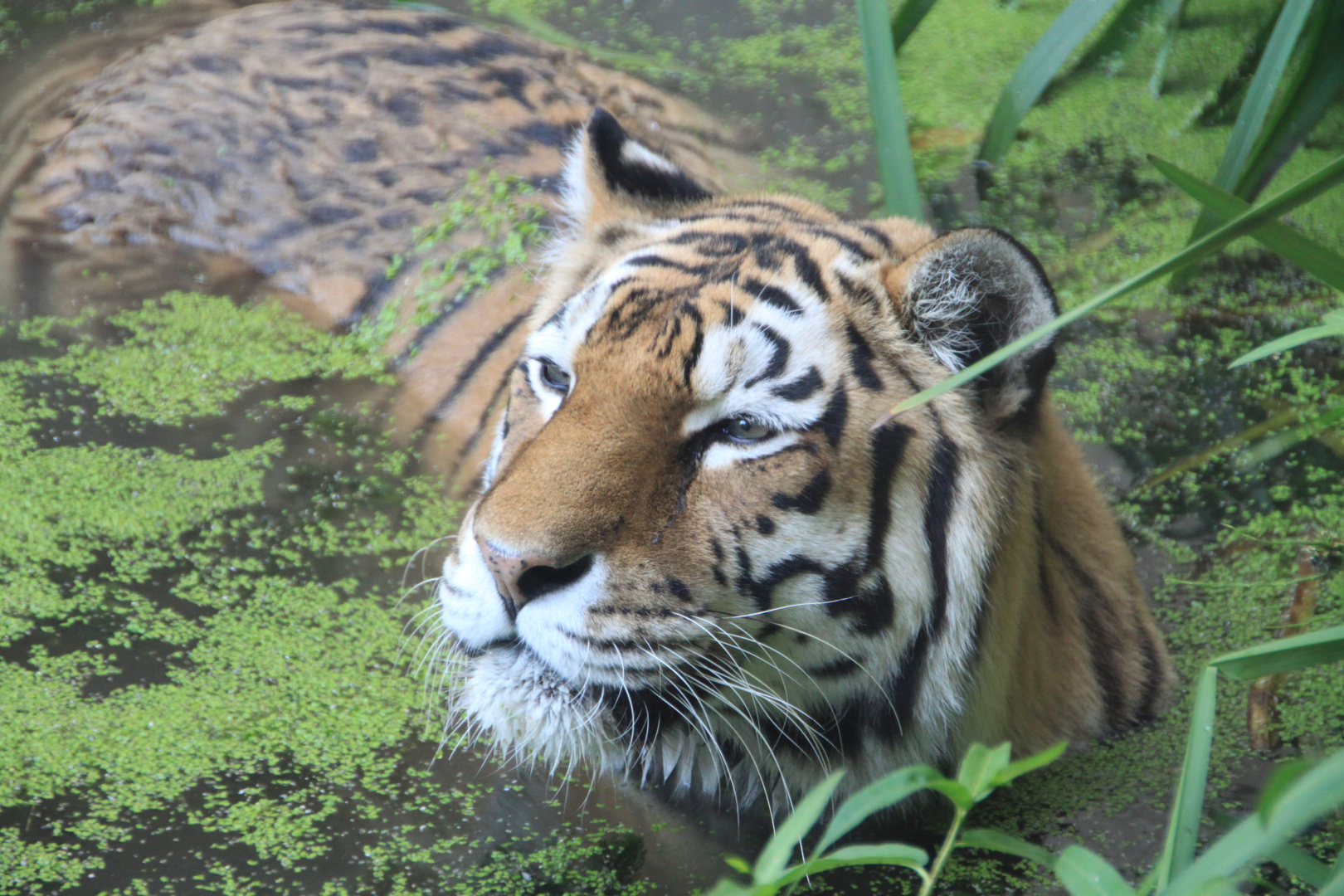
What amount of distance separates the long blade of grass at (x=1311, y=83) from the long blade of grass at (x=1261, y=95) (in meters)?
0.05

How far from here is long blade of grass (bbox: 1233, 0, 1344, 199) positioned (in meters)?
2.88

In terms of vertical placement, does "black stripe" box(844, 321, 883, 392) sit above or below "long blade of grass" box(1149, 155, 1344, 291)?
below

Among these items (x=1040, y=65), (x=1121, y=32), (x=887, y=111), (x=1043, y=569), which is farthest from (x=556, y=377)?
(x=1121, y=32)

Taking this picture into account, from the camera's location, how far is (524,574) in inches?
64.5

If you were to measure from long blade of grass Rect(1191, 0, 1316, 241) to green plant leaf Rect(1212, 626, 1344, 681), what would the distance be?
5.02 ft

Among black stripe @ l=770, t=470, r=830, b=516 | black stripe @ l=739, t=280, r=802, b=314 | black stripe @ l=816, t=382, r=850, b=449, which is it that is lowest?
black stripe @ l=770, t=470, r=830, b=516

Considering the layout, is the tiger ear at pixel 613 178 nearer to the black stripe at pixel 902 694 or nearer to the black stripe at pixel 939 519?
the black stripe at pixel 939 519

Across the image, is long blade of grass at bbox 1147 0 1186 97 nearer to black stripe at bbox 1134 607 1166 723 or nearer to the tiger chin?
black stripe at bbox 1134 607 1166 723

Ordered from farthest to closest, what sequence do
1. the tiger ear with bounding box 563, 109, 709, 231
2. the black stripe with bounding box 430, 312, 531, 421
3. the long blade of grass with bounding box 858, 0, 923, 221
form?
the black stripe with bounding box 430, 312, 531, 421 → the long blade of grass with bounding box 858, 0, 923, 221 → the tiger ear with bounding box 563, 109, 709, 231

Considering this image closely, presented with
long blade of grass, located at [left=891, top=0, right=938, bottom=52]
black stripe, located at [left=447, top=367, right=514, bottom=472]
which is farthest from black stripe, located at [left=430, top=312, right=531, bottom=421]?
long blade of grass, located at [left=891, top=0, right=938, bottom=52]

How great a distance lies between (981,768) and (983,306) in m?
0.85

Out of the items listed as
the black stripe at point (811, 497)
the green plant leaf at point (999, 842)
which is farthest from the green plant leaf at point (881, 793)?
the black stripe at point (811, 497)

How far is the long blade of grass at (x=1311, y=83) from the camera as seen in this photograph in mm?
2875

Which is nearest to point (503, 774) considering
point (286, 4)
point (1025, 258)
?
point (1025, 258)
